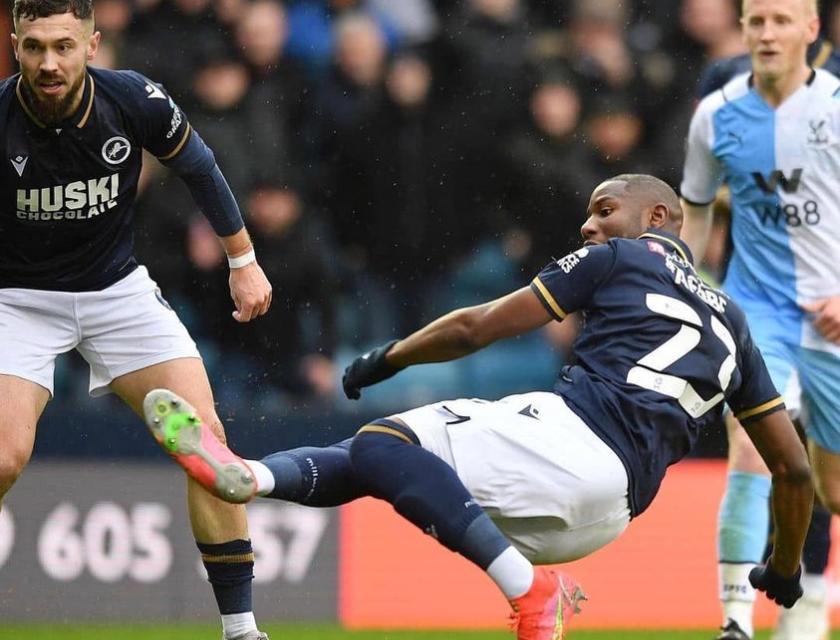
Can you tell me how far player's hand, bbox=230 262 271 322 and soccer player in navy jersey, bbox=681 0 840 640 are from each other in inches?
77.7

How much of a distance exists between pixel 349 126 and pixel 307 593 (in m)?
2.77

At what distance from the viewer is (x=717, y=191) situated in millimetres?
7188

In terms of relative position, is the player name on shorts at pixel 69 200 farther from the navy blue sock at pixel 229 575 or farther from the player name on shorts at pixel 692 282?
the player name on shorts at pixel 692 282

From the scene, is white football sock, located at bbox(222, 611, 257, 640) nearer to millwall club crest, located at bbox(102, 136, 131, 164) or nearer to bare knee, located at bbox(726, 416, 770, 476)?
millwall club crest, located at bbox(102, 136, 131, 164)

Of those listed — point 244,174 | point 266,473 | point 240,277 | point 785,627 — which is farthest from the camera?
point 244,174

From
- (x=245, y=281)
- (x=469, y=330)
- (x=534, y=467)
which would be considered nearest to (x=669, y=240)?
(x=469, y=330)

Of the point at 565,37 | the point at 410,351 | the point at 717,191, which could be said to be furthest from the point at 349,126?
the point at 410,351

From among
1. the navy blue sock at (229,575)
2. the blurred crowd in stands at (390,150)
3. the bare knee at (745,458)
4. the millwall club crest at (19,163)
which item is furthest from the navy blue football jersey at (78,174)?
the blurred crowd in stands at (390,150)

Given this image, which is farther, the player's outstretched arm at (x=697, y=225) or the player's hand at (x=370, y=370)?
the player's outstretched arm at (x=697, y=225)

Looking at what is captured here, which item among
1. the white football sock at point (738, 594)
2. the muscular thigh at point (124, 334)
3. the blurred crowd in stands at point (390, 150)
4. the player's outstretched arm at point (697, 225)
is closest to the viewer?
the muscular thigh at point (124, 334)

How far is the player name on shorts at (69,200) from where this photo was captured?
5.75m

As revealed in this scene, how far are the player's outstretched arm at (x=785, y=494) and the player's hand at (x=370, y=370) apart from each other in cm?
118

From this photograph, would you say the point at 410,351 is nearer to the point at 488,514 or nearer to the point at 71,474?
the point at 488,514

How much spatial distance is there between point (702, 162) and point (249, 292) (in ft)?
7.05
